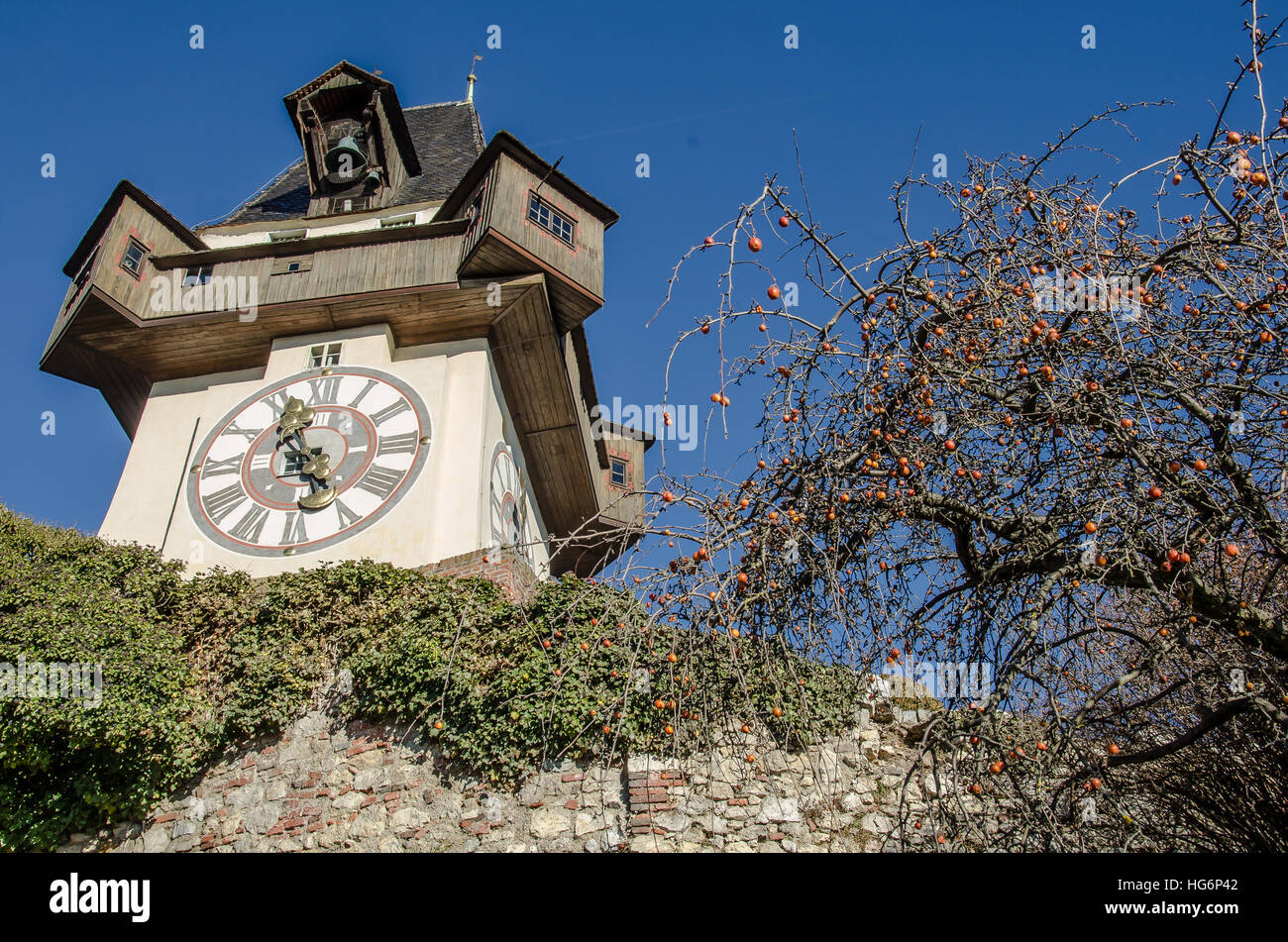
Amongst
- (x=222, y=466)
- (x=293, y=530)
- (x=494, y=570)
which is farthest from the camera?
(x=222, y=466)

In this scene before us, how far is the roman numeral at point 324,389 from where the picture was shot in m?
12.9

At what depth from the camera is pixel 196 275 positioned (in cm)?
1421

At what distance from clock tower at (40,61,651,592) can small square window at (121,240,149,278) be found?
0.03m

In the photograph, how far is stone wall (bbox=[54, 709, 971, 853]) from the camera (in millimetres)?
6816

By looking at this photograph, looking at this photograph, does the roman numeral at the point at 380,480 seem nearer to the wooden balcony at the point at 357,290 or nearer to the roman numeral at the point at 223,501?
the roman numeral at the point at 223,501

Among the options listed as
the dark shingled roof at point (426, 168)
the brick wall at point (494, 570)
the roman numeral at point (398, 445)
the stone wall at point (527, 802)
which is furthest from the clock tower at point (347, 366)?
the stone wall at point (527, 802)

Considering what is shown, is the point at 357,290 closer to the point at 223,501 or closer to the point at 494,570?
the point at 223,501

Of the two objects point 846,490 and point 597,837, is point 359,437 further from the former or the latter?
point 846,490

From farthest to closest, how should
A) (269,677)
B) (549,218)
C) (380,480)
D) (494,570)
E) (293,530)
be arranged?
(549,218) → (380,480) → (293,530) → (494,570) → (269,677)

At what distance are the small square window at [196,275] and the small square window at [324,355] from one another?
2.05 metres

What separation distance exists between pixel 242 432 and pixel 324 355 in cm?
155

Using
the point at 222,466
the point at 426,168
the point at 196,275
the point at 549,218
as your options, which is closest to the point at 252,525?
the point at 222,466

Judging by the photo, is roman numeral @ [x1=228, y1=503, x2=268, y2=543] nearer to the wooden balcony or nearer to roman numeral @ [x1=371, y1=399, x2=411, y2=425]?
roman numeral @ [x1=371, y1=399, x2=411, y2=425]
